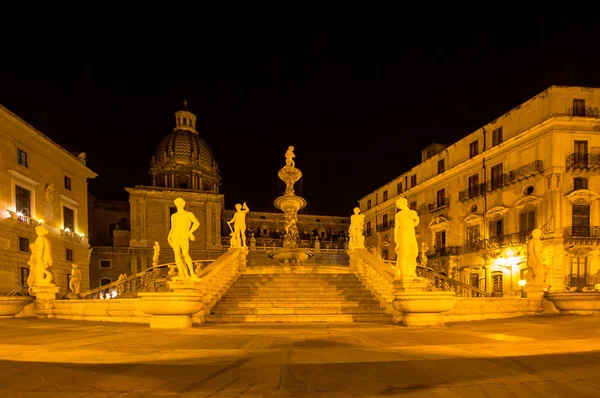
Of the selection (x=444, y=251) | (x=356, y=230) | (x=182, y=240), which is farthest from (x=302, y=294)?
(x=444, y=251)

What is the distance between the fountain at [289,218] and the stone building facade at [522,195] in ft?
48.2

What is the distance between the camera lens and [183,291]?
10055 mm

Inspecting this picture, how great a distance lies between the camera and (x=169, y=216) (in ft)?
158

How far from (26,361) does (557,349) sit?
852 cm

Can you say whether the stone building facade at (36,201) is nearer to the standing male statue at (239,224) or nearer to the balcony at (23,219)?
the balcony at (23,219)

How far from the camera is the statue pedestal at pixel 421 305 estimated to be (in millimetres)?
9930

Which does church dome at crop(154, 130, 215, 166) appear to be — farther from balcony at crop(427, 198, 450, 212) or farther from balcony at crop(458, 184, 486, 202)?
balcony at crop(458, 184, 486, 202)

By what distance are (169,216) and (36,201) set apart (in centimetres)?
2017

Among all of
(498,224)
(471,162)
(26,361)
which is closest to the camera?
(26,361)

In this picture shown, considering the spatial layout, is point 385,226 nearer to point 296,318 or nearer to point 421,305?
point 296,318

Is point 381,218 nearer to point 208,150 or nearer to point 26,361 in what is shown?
point 208,150

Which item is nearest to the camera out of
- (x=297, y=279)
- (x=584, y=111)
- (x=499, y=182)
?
(x=297, y=279)

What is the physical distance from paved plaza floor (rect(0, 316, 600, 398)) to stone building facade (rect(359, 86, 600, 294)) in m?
18.7

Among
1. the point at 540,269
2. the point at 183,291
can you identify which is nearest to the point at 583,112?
the point at 540,269
